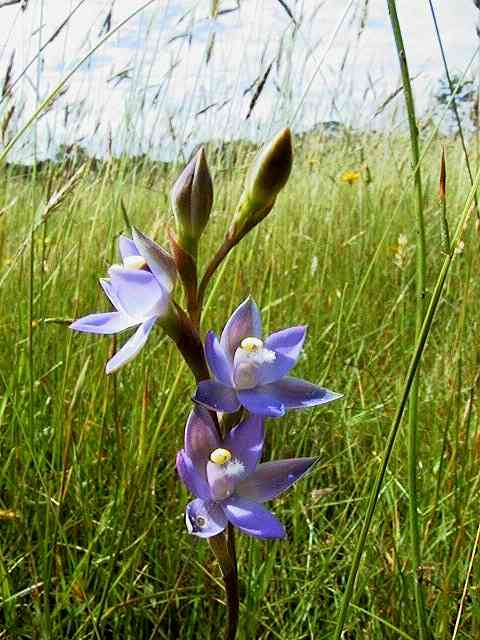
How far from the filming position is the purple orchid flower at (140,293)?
1.39 feet

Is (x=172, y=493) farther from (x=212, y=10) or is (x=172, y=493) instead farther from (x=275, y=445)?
(x=212, y=10)

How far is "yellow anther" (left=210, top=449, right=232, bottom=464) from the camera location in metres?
0.42

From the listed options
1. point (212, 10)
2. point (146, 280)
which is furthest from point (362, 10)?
point (146, 280)

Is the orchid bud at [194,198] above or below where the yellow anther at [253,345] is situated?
above

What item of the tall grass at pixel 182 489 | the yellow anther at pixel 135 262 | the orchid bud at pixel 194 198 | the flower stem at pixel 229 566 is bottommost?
the tall grass at pixel 182 489

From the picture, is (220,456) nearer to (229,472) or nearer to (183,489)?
(229,472)

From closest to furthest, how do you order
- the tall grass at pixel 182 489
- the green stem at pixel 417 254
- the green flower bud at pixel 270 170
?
the green flower bud at pixel 270 170 → the green stem at pixel 417 254 → the tall grass at pixel 182 489

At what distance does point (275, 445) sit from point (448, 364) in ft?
1.28

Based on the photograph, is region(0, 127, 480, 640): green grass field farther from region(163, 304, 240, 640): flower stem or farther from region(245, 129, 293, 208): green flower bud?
region(245, 129, 293, 208): green flower bud

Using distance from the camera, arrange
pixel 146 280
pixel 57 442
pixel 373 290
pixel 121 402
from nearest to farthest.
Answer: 1. pixel 146 280
2. pixel 57 442
3. pixel 121 402
4. pixel 373 290

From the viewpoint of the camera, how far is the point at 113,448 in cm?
112

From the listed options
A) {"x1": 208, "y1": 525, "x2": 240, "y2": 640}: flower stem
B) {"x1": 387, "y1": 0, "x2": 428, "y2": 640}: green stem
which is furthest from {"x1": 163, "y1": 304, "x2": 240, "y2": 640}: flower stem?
{"x1": 387, "y1": 0, "x2": 428, "y2": 640}: green stem

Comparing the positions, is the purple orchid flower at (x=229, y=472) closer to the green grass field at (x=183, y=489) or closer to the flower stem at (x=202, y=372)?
the flower stem at (x=202, y=372)

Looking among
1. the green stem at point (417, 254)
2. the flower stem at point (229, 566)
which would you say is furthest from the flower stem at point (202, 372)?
the green stem at point (417, 254)
